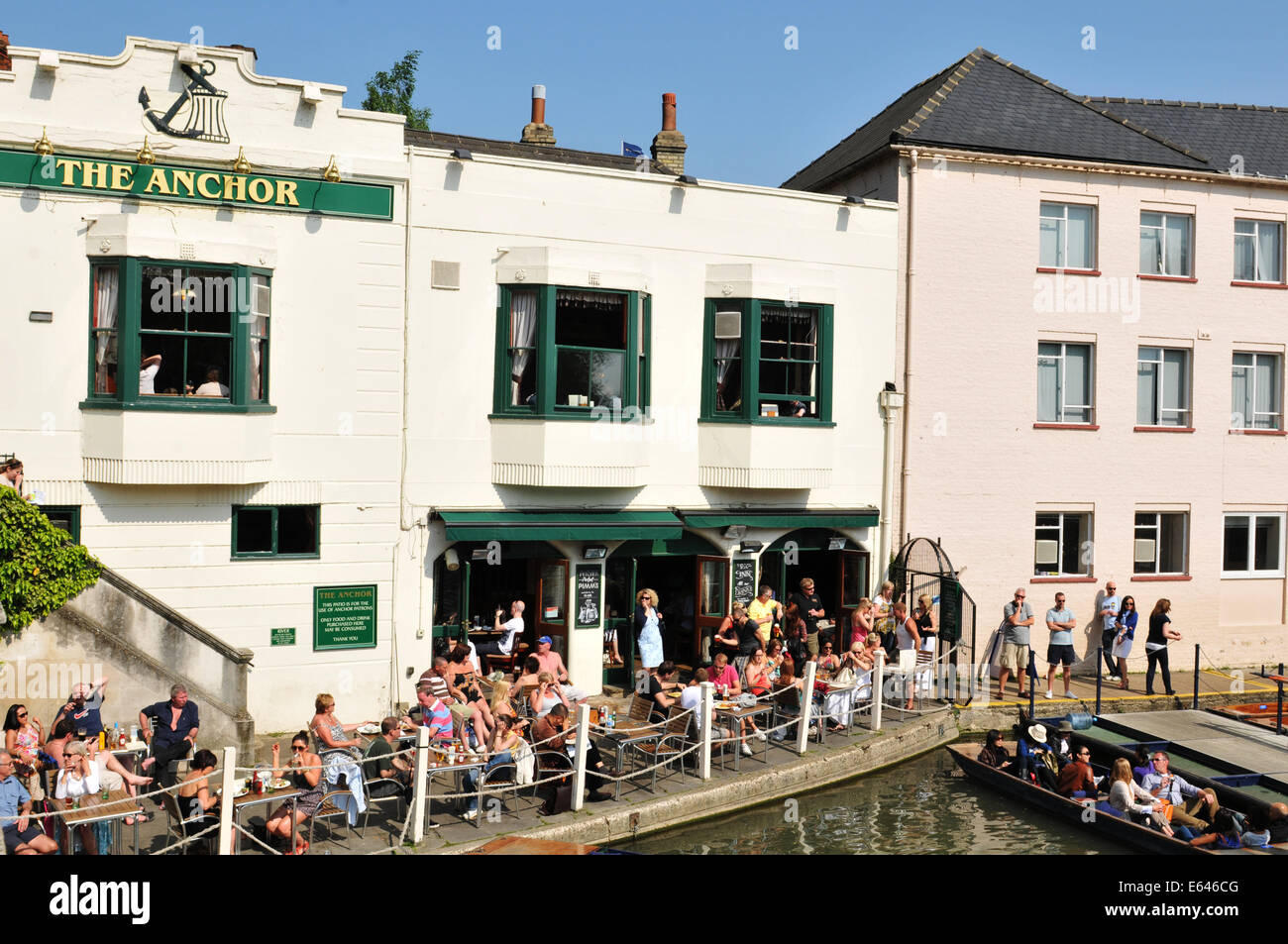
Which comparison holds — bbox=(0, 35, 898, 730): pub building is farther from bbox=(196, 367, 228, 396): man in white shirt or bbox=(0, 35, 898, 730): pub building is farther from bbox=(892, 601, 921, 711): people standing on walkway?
bbox=(892, 601, 921, 711): people standing on walkway

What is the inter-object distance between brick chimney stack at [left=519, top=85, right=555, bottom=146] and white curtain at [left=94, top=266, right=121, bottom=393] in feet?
38.2

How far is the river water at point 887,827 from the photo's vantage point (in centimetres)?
1398

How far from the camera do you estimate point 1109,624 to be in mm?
22281

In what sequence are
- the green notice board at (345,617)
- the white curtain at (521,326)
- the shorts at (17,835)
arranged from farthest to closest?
the white curtain at (521,326)
the green notice board at (345,617)
the shorts at (17,835)

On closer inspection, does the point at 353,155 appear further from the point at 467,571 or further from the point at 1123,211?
the point at 1123,211

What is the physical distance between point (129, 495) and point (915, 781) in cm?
1167

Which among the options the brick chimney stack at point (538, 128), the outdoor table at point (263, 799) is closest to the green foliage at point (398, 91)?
the brick chimney stack at point (538, 128)

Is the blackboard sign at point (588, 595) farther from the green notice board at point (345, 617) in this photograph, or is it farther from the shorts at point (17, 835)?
the shorts at point (17, 835)

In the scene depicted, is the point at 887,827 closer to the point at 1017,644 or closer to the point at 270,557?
the point at 1017,644

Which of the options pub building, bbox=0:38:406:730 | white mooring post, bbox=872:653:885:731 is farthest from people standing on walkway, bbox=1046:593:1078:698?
pub building, bbox=0:38:406:730

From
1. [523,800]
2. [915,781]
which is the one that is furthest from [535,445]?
[915,781]

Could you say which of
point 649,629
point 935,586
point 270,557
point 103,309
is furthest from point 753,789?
point 103,309

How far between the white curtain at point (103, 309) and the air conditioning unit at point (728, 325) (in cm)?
945

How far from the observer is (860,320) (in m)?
21.5
